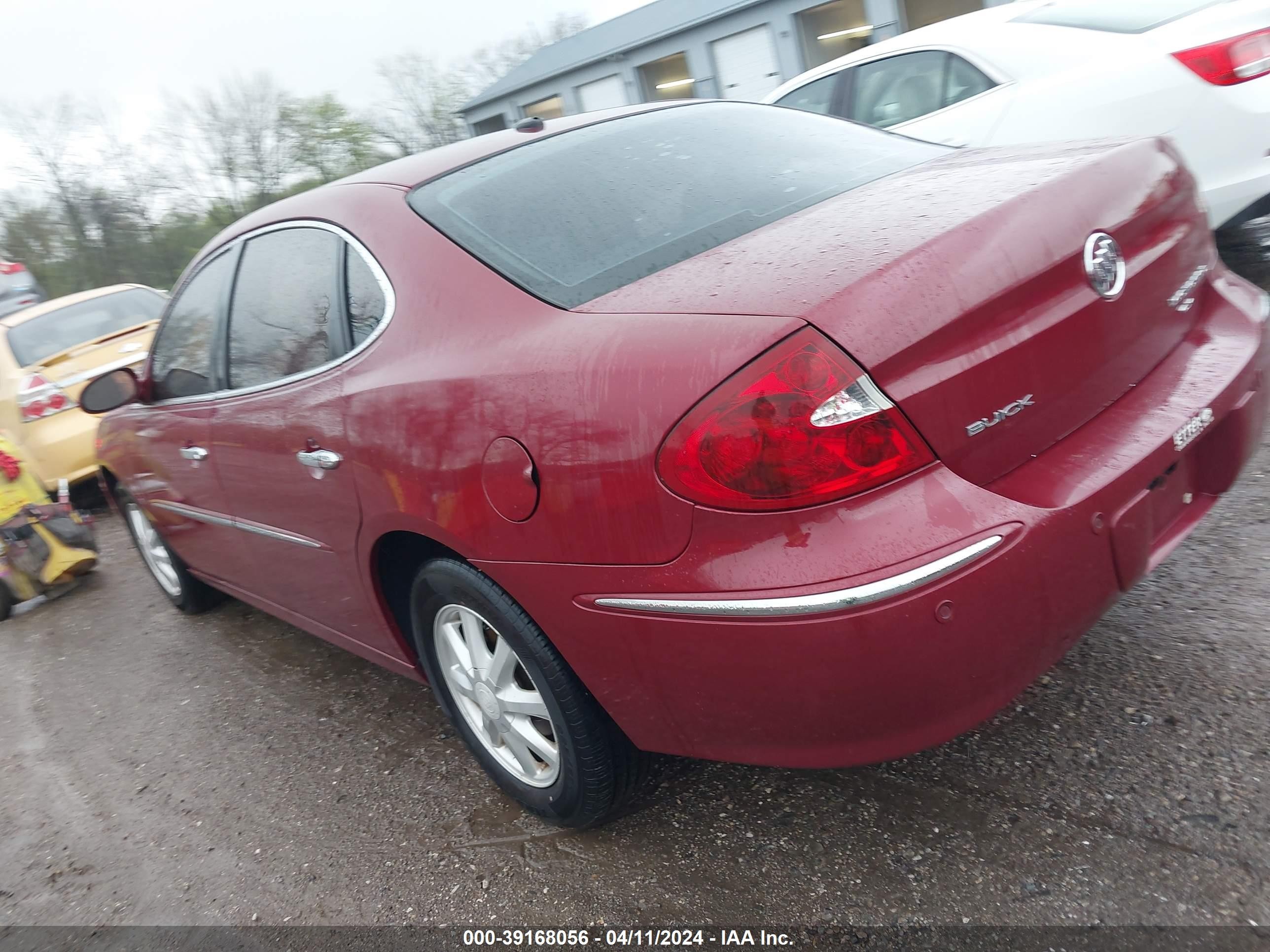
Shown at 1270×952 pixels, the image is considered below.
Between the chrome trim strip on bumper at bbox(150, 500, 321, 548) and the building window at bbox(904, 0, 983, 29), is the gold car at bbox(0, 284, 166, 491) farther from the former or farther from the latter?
the building window at bbox(904, 0, 983, 29)

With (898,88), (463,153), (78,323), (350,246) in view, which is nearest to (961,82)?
(898,88)

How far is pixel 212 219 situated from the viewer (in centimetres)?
3059

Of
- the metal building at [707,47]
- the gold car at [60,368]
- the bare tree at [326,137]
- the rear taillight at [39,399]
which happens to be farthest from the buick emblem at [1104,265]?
the bare tree at [326,137]

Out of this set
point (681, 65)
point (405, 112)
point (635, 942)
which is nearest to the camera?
point (635, 942)

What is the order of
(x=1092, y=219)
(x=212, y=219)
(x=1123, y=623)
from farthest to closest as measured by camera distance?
(x=212, y=219) → (x=1123, y=623) → (x=1092, y=219)

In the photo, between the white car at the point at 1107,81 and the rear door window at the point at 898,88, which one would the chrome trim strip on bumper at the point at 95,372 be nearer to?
→ the rear door window at the point at 898,88

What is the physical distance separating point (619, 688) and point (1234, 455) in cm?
134

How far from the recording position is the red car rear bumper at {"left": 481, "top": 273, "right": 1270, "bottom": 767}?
161 centimetres

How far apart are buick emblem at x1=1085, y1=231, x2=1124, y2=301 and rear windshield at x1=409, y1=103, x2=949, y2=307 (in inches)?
24.0

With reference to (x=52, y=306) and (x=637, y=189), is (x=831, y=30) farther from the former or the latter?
(x=637, y=189)

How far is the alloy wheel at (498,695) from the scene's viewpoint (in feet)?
7.46

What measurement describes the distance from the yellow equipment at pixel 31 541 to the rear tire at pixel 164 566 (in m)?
0.67

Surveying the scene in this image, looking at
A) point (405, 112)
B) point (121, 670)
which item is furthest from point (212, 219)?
point (121, 670)

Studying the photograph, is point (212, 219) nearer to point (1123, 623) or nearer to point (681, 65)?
point (681, 65)
